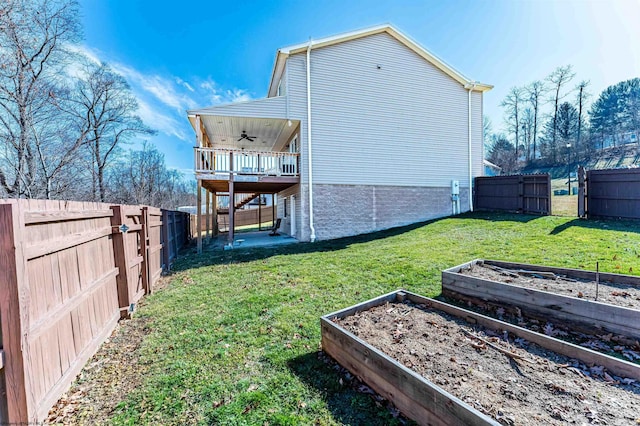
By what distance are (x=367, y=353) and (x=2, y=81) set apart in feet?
55.4

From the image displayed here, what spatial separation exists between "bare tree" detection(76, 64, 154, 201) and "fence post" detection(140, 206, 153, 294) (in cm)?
1764

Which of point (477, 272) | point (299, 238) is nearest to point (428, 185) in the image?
point (299, 238)

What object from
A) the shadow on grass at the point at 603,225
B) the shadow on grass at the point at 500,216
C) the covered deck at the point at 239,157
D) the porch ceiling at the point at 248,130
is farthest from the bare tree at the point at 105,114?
the shadow on grass at the point at 603,225

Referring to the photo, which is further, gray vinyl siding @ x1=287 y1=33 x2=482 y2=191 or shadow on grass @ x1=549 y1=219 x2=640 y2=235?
gray vinyl siding @ x1=287 y1=33 x2=482 y2=191

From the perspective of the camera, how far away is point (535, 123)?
113ft

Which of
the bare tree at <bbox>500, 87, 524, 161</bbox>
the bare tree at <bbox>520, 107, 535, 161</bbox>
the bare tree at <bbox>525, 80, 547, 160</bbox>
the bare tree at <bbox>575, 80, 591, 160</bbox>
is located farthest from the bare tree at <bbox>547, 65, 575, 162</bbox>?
the bare tree at <bbox>500, 87, 524, 161</bbox>

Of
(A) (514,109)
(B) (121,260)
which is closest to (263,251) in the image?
(B) (121,260)

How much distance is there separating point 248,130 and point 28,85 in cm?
947

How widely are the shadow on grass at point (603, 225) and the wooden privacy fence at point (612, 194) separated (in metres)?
0.45

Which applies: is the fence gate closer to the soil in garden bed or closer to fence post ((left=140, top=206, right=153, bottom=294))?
the soil in garden bed

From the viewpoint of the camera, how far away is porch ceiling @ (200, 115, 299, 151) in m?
11.4

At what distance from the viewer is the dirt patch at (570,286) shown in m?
3.52

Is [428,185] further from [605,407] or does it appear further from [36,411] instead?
[36,411]

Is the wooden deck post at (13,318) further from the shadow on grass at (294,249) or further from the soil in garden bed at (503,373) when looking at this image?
the shadow on grass at (294,249)
